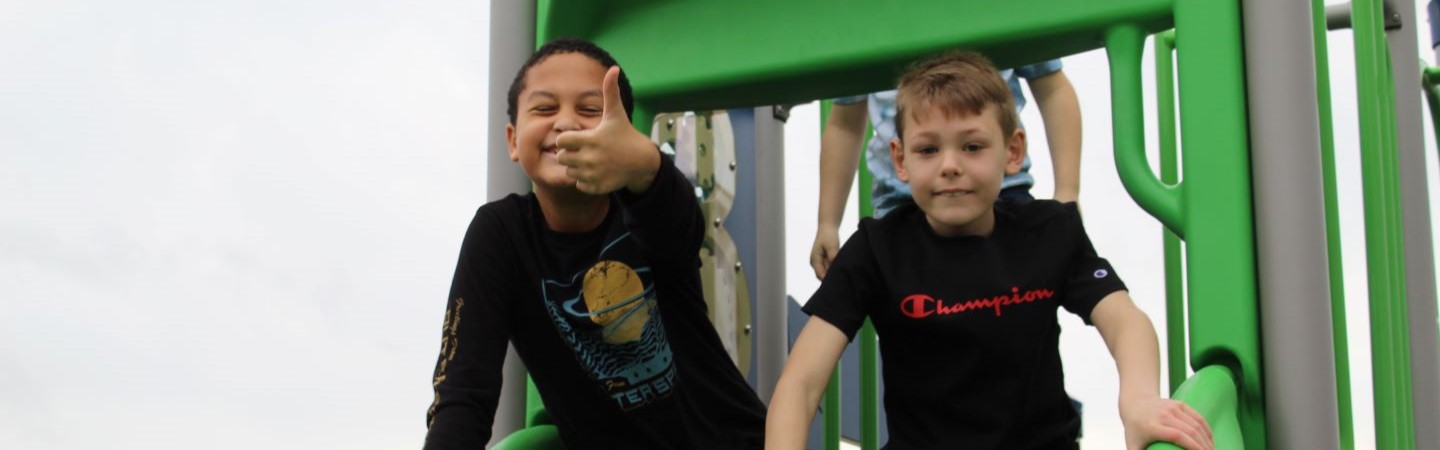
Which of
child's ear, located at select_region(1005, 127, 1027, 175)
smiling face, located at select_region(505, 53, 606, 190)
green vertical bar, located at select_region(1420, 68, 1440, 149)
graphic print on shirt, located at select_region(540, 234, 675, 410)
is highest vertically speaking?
green vertical bar, located at select_region(1420, 68, 1440, 149)

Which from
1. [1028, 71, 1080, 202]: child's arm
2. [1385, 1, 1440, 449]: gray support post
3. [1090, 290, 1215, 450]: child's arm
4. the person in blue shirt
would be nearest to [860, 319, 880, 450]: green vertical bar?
the person in blue shirt

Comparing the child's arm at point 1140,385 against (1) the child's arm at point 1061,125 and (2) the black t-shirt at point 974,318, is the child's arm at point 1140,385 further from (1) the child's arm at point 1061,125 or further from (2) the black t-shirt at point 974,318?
(1) the child's arm at point 1061,125

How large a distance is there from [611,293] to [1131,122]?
51 centimetres

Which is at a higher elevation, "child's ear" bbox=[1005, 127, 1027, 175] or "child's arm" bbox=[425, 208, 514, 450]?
"child's ear" bbox=[1005, 127, 1027, 175]

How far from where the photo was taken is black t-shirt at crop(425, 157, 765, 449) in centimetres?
118

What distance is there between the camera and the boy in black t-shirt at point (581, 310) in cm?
114

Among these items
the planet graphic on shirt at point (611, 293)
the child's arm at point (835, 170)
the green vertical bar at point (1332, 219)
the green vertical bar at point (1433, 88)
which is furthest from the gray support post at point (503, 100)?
the green vertical bar at point (1433, 88)

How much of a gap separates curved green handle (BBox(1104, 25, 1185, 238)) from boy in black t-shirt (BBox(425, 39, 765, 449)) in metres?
0.39

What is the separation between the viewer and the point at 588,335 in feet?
4.03

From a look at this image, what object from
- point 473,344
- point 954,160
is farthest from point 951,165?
point 473,344

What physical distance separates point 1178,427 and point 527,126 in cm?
63

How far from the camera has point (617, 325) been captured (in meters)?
1.21

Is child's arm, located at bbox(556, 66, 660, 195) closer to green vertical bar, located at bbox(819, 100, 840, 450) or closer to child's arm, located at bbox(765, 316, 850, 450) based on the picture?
child's arm, located at bbox(765, 316, 850, 450)

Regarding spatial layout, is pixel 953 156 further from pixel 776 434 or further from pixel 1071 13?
pixel 776 434
